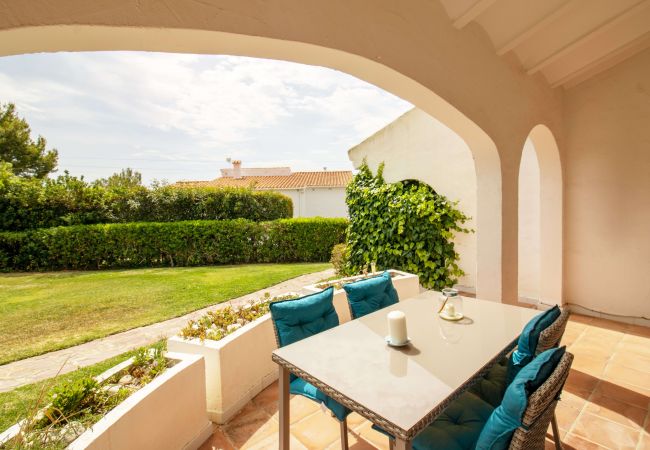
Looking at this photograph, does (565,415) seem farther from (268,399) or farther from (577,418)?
(268,399)

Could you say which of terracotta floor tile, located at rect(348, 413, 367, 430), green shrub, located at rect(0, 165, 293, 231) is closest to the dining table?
terracotta floor tile, located at rect(348, 413, 367, 430)

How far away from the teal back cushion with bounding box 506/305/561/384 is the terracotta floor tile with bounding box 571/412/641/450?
106 cm

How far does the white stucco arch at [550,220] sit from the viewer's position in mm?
4730

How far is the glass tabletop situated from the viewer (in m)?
1.45

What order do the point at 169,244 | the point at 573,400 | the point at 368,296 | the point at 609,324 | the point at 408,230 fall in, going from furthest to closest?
the point at 169,244, the point at 408,230, the point at 609,324, the point at 368,296, the point at 573,400

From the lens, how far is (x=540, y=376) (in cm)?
129

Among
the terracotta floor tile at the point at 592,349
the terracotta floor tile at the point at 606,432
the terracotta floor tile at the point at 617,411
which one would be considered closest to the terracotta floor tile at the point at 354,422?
the terracotta floor tile at the point at 606,432

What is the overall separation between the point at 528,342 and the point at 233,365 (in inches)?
86.3

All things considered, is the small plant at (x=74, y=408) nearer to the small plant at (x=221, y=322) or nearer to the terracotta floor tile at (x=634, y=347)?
the small plant at (x=221, y=322)

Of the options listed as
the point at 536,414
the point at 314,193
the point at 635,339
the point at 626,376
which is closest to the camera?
the point at 536,414

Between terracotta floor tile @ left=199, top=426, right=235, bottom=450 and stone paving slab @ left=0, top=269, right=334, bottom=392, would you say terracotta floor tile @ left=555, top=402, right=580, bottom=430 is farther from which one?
stone paving slab @ left=0, top=269, right=334, bottom=392

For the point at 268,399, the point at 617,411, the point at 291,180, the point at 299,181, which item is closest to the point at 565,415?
the point at 617,411

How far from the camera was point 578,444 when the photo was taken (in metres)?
2.28

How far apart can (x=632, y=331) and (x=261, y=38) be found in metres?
5.66
